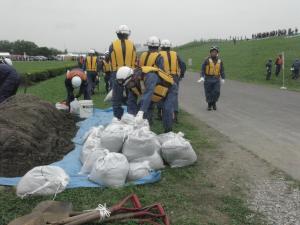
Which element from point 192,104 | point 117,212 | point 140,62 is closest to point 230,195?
point 117,212

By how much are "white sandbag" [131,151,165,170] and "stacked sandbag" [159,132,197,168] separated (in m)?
0.13

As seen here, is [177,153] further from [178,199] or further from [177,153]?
[178,199]

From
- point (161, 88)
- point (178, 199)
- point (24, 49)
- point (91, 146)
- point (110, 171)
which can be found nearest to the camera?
point (178, 199)

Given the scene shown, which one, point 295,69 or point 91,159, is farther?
point 295,69

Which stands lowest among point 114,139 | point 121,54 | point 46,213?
point 46,213

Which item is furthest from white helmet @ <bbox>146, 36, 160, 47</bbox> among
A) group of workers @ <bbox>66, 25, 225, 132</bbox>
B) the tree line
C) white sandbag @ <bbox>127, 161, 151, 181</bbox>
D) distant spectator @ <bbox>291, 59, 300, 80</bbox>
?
the tree line

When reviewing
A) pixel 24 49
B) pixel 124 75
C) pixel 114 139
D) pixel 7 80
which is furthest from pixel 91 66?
pixel 24 49

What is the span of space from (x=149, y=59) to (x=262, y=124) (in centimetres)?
335

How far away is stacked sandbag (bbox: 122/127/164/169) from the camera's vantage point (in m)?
6.04

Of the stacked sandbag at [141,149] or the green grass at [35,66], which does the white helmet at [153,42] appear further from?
the green grass at [35,66]

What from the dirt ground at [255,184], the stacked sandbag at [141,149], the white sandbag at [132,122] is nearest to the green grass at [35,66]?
the white sandbag at [132,122]

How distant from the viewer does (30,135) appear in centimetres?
711

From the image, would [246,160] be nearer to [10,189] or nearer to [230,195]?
[230,195]

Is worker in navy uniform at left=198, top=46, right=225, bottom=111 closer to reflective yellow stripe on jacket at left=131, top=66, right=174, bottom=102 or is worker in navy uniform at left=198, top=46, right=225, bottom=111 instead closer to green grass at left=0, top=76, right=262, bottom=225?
reflective yellow stripe on jacket at left=131, top=66, right=174, bottom=102
